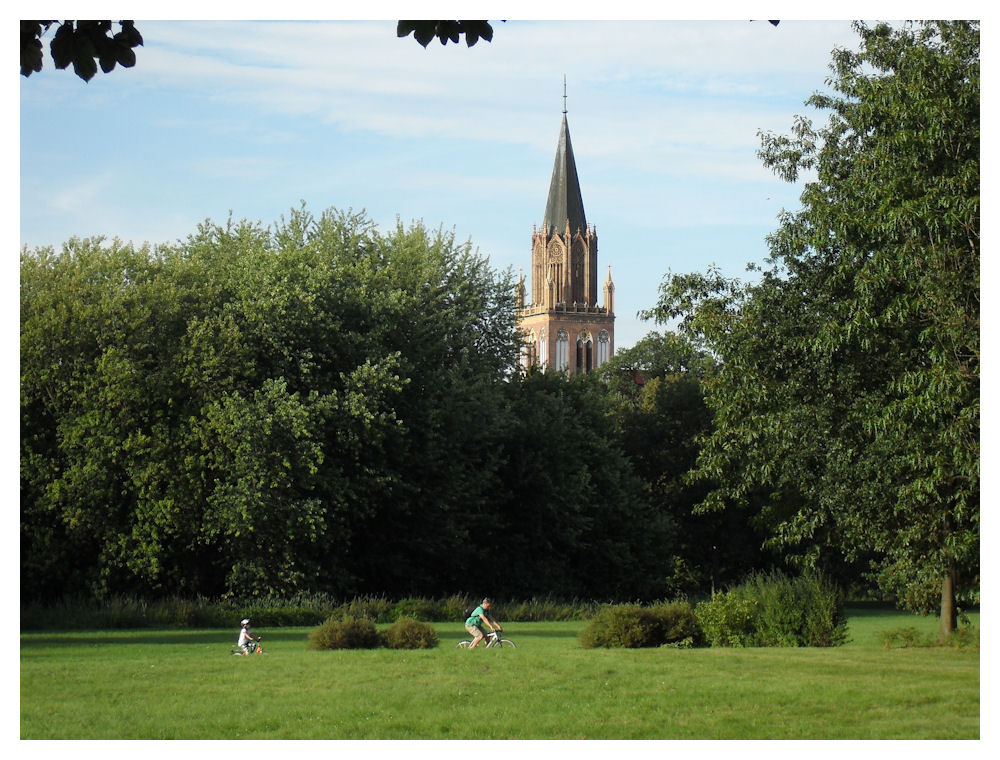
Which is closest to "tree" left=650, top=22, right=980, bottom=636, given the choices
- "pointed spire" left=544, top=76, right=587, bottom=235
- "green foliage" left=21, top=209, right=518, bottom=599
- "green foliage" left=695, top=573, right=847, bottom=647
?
"green foliage" left=695, top=573, right=847, bottom=647

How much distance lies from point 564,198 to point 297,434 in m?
66.5

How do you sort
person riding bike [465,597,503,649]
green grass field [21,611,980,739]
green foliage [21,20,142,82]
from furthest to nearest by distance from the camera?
1. person riding bike [465,597,503,649]
2. green grass field [21,611,980,739]
3. green foliage [21,20,142,82]

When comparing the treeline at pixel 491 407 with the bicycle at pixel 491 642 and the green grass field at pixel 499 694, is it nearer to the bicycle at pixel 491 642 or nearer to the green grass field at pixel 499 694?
the green grass field at pixel 499 694

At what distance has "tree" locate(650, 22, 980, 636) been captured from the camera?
43.6 ft

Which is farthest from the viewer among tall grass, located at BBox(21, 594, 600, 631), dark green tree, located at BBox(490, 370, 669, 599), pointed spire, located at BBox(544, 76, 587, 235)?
pointed spire, located at BBox(544, 76, 587, 235)

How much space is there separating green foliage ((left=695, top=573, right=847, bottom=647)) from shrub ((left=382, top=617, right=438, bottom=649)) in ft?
12.4

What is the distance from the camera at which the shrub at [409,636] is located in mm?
15484

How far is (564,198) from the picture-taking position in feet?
286

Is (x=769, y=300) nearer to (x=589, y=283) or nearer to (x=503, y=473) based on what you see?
(x=503, y=473)

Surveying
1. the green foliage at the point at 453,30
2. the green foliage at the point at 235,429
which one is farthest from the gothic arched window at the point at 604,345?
the green foliage at the point at 453,30

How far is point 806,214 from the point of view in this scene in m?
17.0

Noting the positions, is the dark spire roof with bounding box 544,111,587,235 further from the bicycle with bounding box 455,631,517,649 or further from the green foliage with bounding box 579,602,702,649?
the bicycle with bounding box 455,631,517,649

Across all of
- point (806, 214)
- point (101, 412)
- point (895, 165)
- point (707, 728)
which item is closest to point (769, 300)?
point (806, 214)

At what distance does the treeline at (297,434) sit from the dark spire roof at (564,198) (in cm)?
5112
